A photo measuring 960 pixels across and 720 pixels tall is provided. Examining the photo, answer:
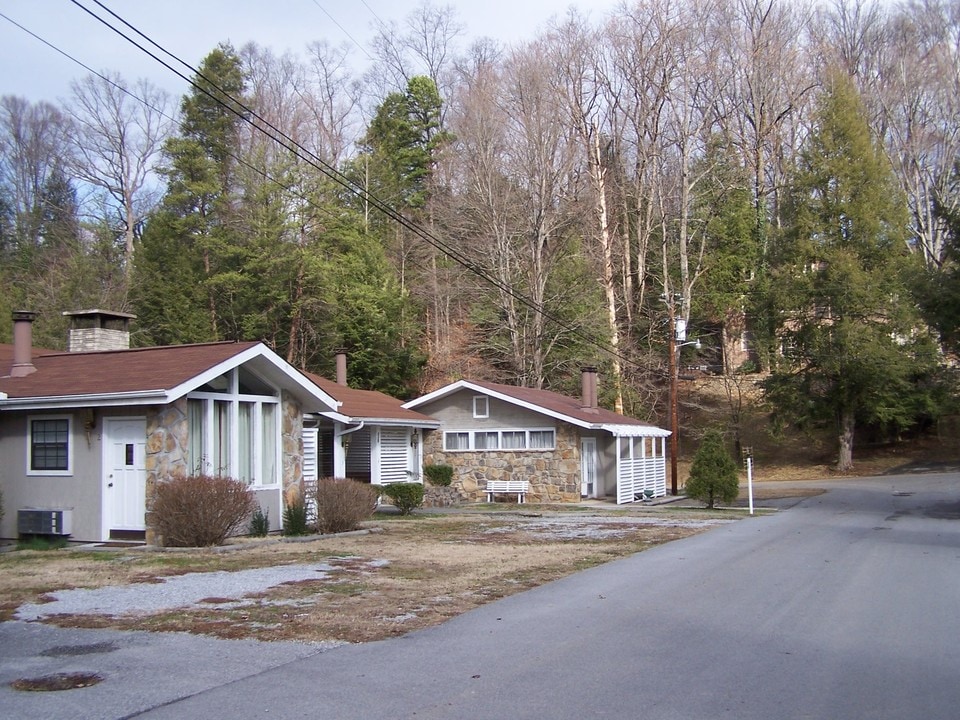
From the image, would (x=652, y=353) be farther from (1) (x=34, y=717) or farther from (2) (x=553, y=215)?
(1) (x=34, y=717)

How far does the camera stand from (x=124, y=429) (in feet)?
52.6

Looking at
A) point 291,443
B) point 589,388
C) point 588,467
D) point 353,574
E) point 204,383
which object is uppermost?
point 589,388

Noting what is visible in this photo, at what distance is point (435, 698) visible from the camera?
6.27m

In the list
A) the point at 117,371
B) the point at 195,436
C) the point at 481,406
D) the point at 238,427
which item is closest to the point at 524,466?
the point at 481,406

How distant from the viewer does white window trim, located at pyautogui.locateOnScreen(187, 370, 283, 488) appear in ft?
55.0

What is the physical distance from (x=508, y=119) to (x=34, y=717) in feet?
118

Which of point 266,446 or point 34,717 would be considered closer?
point 34,717

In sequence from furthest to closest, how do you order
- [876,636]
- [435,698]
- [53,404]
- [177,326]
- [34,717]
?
[177,326]
[53,404]
[876,636]
[435,698]
[34,717]

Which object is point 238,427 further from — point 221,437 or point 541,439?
point 541,439

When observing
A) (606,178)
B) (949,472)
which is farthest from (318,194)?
(949,472)

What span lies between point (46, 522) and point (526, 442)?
16.5 m

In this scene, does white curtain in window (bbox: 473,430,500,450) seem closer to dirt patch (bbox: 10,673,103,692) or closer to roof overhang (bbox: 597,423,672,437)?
roof overhang (bbox: 597,423,672,437)

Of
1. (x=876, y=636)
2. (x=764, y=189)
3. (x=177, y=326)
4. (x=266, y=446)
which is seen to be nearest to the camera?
(x=876, y=636)

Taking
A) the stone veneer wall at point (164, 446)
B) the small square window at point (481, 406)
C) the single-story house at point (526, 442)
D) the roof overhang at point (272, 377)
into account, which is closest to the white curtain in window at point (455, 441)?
the single-story house at point (526, 442)
